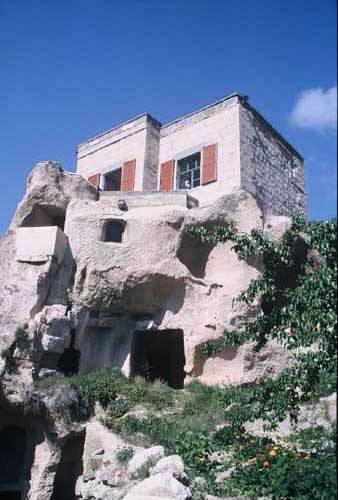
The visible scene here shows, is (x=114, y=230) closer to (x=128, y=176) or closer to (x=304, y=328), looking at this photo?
(x=128, y=176)

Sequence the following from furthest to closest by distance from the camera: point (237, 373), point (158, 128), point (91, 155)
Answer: point (91, 155)
point (158, 128)
point (237, 373)

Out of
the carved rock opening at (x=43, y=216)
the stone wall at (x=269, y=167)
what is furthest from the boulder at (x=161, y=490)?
the carved rock opening at (x=43, y=216)

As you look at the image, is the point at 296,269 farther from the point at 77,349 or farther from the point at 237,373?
the point at 77,349

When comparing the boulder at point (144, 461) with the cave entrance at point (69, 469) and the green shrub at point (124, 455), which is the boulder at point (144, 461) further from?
the cave entrance at point (69, 469)

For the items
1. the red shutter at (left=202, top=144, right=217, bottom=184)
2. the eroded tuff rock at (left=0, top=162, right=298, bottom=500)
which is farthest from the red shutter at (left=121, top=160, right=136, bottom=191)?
the red shutter at (left=202, top=144, right=217, bottom=184)

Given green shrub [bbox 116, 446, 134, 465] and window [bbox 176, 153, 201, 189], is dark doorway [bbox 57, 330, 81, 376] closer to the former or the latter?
green shrub [bbox 116, 446, 134, 465]

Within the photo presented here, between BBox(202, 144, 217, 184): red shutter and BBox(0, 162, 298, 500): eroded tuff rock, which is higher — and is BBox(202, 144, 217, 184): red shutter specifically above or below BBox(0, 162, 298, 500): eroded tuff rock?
above

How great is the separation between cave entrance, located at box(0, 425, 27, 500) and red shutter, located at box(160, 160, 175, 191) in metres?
10.5

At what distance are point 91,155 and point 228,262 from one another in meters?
9.90

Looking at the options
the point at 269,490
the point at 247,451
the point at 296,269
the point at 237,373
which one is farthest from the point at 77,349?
the point at 269,490

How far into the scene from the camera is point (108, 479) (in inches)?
370

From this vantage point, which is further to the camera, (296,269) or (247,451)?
(296,269)

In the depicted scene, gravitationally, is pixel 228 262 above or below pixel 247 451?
above

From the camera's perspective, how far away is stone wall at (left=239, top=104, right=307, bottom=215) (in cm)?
1808
